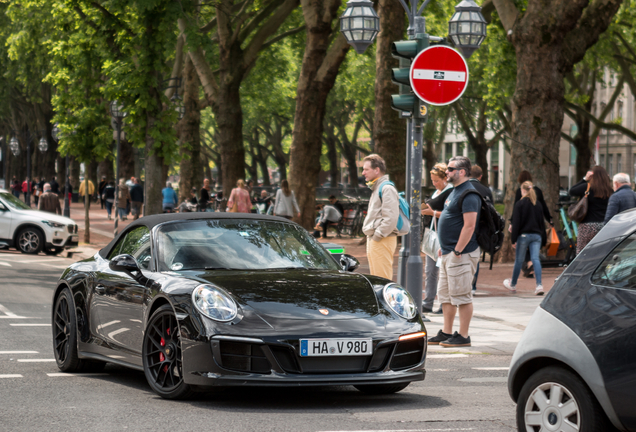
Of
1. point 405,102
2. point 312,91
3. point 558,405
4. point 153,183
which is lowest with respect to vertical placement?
point 558,405

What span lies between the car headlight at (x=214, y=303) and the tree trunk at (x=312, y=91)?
1906 centimetres

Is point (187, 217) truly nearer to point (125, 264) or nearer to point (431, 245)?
point (125, 264)

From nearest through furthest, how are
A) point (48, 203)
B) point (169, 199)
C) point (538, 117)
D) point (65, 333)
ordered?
point (65, 333)
point (538, 117)
point (48, 203)
point (169, 199)

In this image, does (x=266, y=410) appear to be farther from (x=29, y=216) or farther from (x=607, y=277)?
(x=29, y=216)

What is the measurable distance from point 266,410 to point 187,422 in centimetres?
62

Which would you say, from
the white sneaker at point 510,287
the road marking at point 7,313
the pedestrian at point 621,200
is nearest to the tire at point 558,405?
the pedestrian at point 621,200

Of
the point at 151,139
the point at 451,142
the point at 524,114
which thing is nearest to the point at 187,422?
the point at 524,114

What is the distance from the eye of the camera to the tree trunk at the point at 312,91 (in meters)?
24.8

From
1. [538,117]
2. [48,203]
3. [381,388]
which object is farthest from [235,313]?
[48,203]

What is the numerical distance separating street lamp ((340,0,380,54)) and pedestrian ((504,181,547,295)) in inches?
131

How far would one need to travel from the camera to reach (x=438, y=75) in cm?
1084

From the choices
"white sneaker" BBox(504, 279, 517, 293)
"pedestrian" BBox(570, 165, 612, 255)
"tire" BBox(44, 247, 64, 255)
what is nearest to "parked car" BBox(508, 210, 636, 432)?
"pedestrian" BBox(570, 165, 612, 255)

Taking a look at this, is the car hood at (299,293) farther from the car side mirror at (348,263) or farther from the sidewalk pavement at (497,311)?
the sidewalk pavement at (497,311)

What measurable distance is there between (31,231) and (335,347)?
715 inches
